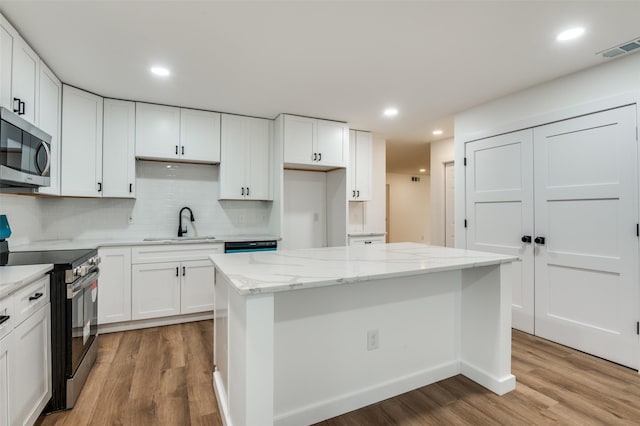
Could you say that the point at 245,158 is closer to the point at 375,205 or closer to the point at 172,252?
the point at 172,252

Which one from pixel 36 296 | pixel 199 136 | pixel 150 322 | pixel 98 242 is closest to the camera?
pixel 36 296

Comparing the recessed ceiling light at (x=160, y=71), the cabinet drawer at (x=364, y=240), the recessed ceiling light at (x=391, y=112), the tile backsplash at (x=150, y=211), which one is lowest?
the cabinet drawer at (x=364, y=240)

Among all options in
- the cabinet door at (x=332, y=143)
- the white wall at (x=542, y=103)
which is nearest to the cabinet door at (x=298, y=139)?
the cabinet door at (x=332, y=143)

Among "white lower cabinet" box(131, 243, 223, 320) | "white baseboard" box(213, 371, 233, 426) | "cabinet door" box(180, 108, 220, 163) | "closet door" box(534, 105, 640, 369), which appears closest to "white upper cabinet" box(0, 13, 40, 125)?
"cabinet door" box(180, 108, 220, 163)

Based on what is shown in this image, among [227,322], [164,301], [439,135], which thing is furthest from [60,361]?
[439,135]

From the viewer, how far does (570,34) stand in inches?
87.2

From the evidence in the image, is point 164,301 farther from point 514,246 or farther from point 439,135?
point 439,135

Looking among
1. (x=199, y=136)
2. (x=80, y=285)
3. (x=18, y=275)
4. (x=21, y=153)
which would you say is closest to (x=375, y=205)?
(x=199, y=136)

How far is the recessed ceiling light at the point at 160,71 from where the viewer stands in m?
2.72

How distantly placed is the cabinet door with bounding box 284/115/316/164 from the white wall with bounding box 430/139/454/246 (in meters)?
2.57

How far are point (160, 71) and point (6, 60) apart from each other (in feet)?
3.25

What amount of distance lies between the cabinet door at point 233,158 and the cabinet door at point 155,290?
1106mm

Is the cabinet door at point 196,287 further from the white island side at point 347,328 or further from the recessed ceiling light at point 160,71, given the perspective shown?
the recessed ceiling light at point 160,71

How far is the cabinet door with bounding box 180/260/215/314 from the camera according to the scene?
3475 mm
